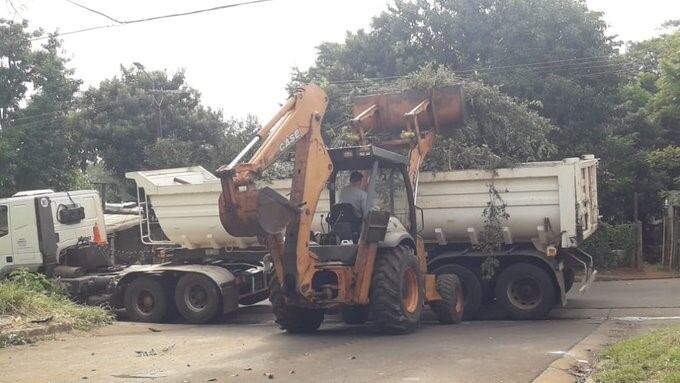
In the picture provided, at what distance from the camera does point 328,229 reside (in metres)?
10.8

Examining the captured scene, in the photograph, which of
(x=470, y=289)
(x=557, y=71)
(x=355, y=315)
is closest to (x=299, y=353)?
(x=355, y=315)

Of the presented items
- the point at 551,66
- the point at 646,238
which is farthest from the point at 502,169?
the point at 646,238

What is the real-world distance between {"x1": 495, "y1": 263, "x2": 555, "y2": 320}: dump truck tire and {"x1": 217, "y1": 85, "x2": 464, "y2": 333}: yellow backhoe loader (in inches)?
45.6

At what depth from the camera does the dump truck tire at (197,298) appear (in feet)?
42.4

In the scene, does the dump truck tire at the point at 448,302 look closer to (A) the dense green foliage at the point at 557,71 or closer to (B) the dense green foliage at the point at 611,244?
(A) the dense green foliage at the point at 557,71

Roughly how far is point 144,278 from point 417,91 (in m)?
5.74

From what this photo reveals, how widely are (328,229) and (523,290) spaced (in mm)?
3768

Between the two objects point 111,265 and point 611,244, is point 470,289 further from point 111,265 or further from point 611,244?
point 611,244

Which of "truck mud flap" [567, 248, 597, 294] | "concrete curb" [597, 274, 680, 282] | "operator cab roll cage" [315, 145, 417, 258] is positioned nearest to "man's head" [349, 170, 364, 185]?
"operator cab roll cage" [315, 145, 417, 258]

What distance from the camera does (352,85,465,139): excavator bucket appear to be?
1278 cm

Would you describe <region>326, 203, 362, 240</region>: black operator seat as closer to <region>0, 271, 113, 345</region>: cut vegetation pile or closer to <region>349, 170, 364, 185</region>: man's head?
<region>349, 170, 364, 185</region>: man's head

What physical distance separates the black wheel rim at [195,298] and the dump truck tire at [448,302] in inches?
156

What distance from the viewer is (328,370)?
7.69 meters

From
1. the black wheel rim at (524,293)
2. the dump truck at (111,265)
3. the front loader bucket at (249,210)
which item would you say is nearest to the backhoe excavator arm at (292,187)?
the front loader bucket at (249,210)
